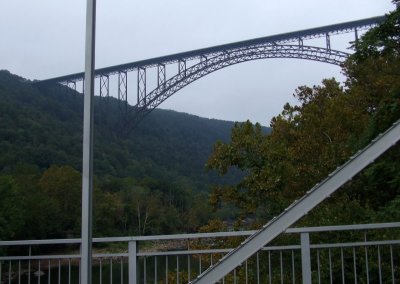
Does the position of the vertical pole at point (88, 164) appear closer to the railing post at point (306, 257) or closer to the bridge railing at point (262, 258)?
the bridge railing at point (262, 258)

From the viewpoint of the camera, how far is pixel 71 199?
3030 centimetres

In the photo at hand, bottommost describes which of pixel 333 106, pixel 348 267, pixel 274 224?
pixel 348 267

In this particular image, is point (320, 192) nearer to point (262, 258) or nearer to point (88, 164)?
point (88, 164)

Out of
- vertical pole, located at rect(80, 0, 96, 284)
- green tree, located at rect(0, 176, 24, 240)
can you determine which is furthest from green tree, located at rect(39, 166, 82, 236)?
vertical pole, located at rect(80, 0, 96, 284)

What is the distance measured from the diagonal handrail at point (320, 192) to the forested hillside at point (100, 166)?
1805cm

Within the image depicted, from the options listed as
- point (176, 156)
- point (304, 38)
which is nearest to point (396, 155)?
point (304, 38)

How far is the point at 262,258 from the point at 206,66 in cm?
2544

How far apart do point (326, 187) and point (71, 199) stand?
29.2 meters

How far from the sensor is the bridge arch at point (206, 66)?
30438mm

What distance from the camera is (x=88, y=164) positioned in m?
2.42

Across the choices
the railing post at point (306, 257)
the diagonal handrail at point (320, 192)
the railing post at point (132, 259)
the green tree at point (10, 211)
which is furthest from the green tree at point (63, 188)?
the diagonal handrail at point (320, 192)

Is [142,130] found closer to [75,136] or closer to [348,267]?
[75,136]

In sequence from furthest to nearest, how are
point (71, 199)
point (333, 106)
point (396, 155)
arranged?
point (71, 199) → point (333, 106) → point (396, 155)

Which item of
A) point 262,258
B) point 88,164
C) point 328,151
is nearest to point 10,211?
point 328,151
